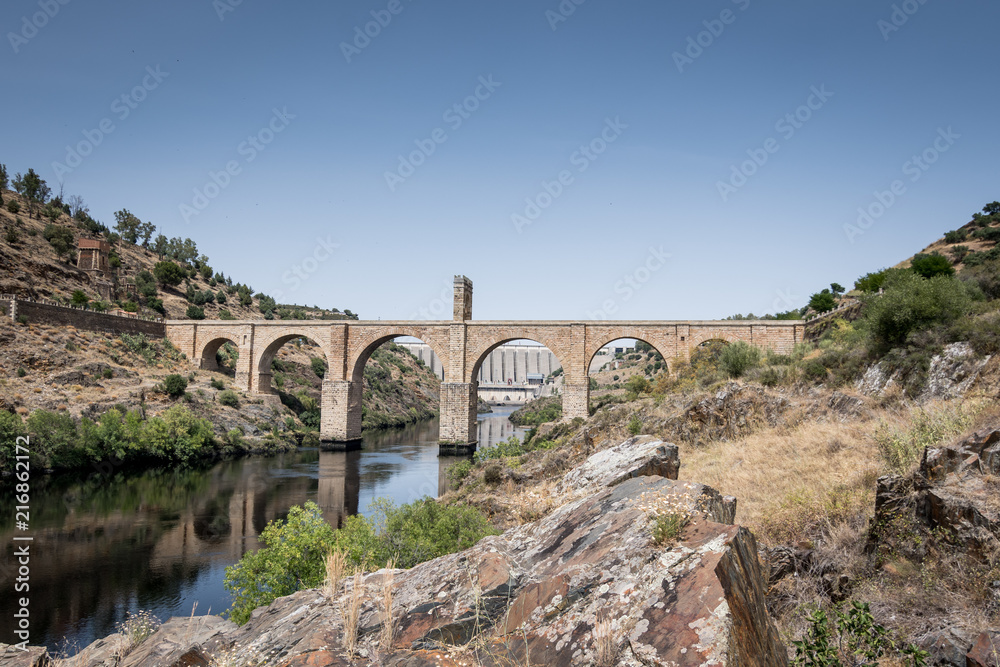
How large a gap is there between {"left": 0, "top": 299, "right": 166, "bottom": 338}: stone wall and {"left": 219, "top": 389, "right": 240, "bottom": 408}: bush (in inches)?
300

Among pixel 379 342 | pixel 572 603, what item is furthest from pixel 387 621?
pixel 379 342

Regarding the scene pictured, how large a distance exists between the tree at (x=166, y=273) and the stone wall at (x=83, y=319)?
13.2m

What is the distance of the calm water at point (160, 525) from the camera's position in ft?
37.9

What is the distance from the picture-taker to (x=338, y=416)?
113ft

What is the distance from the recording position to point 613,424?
46.9 feet

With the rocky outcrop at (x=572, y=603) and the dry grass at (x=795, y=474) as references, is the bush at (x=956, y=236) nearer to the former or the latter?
the dry grass at (x=795, y=474)

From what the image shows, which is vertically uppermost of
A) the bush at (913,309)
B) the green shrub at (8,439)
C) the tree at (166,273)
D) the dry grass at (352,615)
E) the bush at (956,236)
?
the bush at (956,236)

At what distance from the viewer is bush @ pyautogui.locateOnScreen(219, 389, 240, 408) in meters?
33.9

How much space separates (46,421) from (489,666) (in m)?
27.0

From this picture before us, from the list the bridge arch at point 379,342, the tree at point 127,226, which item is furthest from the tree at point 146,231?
the bridge arch at point 379,342

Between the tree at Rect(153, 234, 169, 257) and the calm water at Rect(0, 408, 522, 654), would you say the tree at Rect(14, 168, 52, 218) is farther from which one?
the calm water at Rect(0, 408, 522, 654)

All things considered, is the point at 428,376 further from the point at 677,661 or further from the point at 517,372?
the point at 677,661

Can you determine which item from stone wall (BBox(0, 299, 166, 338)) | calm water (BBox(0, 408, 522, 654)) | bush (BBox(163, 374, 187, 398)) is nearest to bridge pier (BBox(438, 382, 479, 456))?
calm water (BBox(0, 408, 522, 654))

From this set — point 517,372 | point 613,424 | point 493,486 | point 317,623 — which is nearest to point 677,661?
point 317,623
